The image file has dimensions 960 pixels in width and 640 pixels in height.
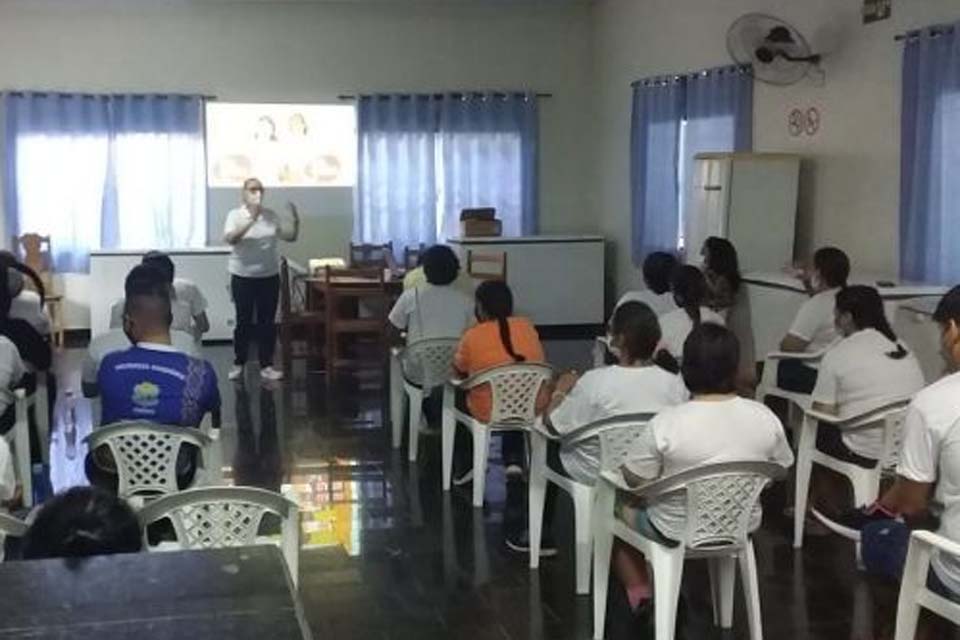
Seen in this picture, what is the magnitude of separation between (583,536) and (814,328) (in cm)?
192

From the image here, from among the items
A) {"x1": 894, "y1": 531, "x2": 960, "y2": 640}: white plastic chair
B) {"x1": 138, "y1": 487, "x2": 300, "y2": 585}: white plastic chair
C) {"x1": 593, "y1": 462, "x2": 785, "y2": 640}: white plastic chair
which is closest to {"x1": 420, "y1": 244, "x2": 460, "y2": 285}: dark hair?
{"x1": 593, "y1": 462, "x2": 785, "y2": 640}: white plastic chair

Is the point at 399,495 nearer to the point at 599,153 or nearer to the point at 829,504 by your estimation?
the point at 829,504

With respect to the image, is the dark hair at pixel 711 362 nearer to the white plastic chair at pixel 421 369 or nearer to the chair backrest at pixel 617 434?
the chair backrest at pixel 617 434

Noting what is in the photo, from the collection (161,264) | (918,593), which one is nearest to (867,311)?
(918,593)

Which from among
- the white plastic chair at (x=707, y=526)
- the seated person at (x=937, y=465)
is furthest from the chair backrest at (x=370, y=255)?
the seated person at (x=937, y=465)

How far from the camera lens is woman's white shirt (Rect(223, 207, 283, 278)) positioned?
784 cm

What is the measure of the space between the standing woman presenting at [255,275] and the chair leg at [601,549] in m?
4.52

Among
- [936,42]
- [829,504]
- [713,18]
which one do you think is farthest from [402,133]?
[829,504]

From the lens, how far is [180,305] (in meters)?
5.90

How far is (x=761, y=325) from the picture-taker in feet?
21.1

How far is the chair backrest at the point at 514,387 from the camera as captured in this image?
4891 mm

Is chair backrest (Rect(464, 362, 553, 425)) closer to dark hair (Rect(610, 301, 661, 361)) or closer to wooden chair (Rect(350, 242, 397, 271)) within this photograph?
dark hair (Rect(610, 301, 661, 361))

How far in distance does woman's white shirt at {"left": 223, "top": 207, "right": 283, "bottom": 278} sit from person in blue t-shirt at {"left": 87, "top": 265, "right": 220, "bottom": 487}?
3.95 m

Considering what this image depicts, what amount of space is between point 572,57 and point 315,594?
24.4ft
